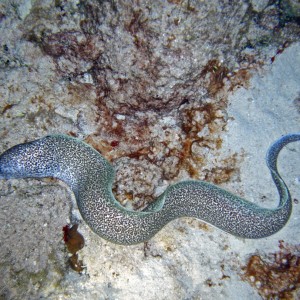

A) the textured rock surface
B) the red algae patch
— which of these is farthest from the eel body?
the red algae patch

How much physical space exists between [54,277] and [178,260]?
2.11 m

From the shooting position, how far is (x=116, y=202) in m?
4.16

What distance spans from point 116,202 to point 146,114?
1.75 meters

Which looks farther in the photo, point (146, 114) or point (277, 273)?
point (146, 114)

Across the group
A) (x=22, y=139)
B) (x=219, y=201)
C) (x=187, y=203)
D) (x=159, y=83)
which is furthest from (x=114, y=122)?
(x=219, y=201)

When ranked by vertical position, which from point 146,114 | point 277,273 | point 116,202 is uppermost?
point 146,114

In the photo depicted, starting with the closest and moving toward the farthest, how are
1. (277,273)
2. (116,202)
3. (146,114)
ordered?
1. (277,273)
2. (116,202)
3. (146,114)

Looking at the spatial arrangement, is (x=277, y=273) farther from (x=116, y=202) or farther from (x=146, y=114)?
(x=146, y=114)

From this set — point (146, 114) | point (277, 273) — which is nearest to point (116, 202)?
point (146, 114)

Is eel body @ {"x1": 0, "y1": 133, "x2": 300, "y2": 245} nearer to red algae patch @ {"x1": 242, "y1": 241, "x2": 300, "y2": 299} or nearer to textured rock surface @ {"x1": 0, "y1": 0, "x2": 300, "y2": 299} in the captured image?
textured rock surface @ {"x1": 0, "y1": 0, "x2": 300, "y2": 299}

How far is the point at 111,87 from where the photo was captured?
14.2 ft

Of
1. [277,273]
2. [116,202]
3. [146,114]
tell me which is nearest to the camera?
[277,273]

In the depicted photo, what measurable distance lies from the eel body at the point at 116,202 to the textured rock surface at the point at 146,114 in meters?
0.25

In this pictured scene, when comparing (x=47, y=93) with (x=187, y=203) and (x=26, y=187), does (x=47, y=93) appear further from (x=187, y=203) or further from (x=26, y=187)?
(x=187, y=203)
